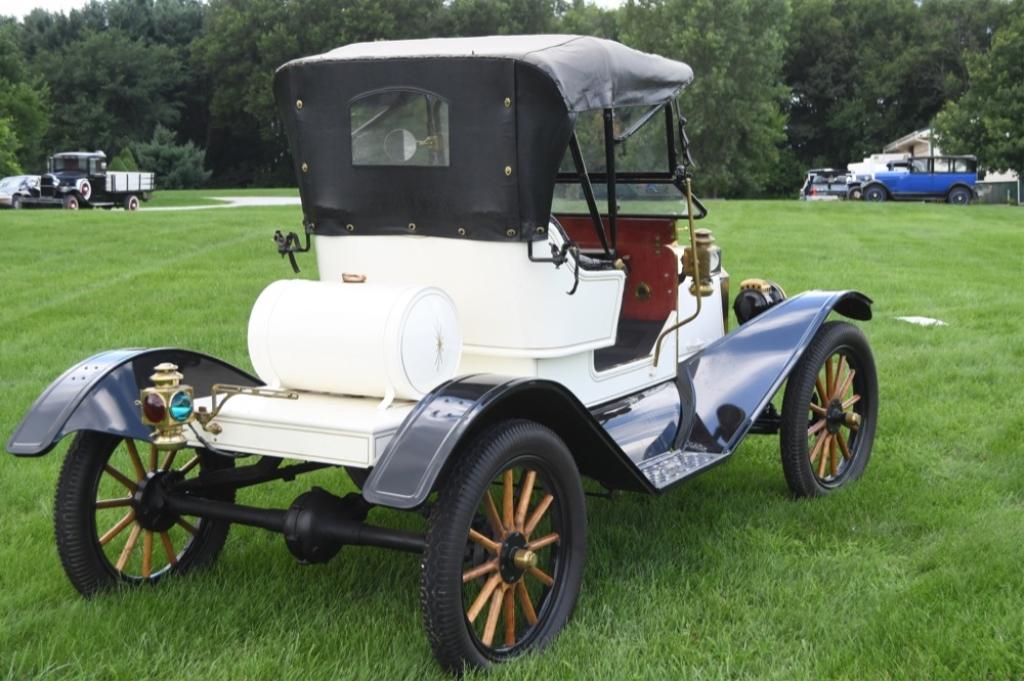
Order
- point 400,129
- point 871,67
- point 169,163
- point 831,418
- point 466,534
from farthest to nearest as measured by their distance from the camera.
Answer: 1. point 871,67
2. point 169,163
3. point 831,418
4. point 400,129
5. point 466,534

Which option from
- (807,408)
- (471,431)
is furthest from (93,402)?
(807,408)

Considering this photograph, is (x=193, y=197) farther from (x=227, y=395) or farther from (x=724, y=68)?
(x=227, y=395)

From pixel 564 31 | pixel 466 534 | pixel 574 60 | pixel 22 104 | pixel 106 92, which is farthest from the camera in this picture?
pixel 564 31

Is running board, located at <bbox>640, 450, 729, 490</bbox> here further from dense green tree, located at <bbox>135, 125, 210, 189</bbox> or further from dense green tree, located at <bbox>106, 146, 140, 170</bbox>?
dense green tree, located at <bbox>135, 125, 210, 189</bbox>

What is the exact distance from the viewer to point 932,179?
39.7m

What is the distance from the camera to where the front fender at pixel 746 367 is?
4.94 m

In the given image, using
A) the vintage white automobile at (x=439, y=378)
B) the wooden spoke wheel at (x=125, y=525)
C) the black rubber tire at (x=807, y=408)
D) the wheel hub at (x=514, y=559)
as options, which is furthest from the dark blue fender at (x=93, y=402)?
the black rubber tire at (x=807, y=408)

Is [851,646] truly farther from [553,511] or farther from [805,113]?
[805,113]

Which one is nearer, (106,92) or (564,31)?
(106,92)

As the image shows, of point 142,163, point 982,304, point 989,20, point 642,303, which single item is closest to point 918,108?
point 989,20

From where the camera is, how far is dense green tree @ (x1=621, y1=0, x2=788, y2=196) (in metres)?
47.7

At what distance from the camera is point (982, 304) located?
11.3 m

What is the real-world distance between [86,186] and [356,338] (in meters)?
30.9

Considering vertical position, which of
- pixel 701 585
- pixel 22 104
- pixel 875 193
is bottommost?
pixel 701 585
